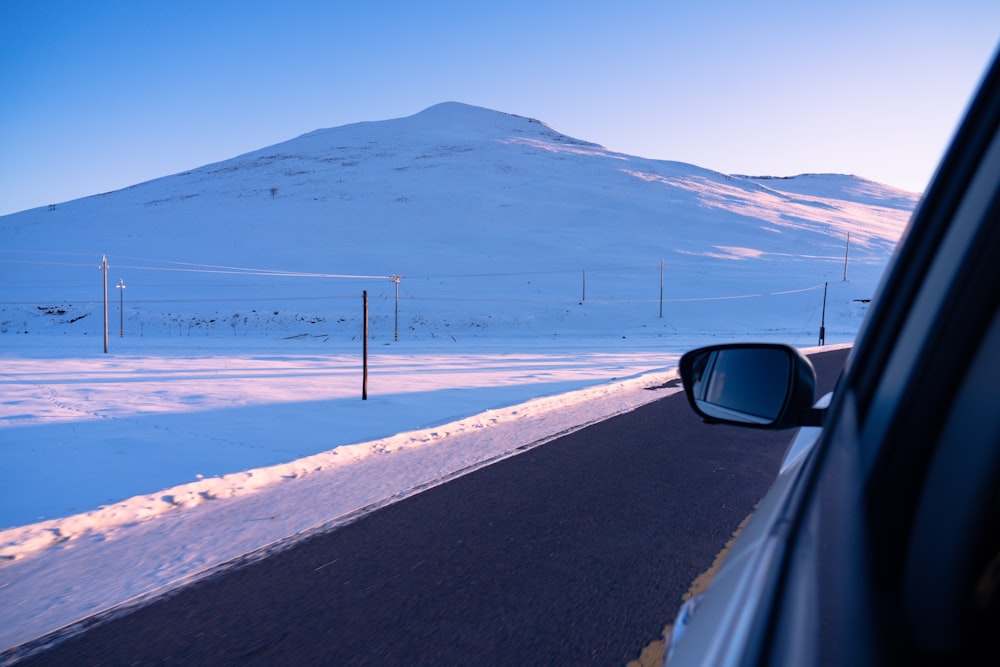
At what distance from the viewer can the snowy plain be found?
218 inches

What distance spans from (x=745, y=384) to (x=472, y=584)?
2281mm

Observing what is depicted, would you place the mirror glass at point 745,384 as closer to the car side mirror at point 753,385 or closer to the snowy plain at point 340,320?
the car side mirror at point 753,385

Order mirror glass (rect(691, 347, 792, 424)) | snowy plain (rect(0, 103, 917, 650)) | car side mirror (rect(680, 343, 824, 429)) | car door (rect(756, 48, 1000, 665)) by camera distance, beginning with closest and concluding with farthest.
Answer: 1. car door (rect(756, 48, 1000, 665))
2. car side mirror (rect(680, 343, 824, 429))
3. mirror glass (rect(691, 347, 792, 424))
4. snowy plain (rect(0, 103, 917, 650))

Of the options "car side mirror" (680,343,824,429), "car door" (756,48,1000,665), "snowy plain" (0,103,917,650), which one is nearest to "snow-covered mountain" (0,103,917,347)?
"snowy plain" (0,103,917,650)

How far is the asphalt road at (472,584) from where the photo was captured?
311 centimetres

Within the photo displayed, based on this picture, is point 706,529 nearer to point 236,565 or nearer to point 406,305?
point 236,565

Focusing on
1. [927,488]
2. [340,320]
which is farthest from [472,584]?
[340,320]

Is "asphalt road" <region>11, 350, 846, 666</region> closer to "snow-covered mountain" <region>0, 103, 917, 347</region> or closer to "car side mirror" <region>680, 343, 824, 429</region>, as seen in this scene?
"car side mirror" <region>680, 343, 824, 429</region>

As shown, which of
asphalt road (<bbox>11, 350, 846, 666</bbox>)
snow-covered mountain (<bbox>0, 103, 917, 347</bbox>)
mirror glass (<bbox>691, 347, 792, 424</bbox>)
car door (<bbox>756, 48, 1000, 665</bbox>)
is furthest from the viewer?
snow-covered mountain (<bbox>0, 103, 917, 347</bbox>)

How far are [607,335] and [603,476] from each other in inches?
1424

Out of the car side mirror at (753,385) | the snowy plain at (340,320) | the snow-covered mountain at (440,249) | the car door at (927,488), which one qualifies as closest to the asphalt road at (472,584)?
the snowy plain at (340,320)

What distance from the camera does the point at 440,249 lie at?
6197cm

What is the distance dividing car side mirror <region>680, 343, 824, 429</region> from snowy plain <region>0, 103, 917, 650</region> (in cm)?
319

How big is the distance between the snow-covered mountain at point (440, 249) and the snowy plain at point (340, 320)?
38 cm
